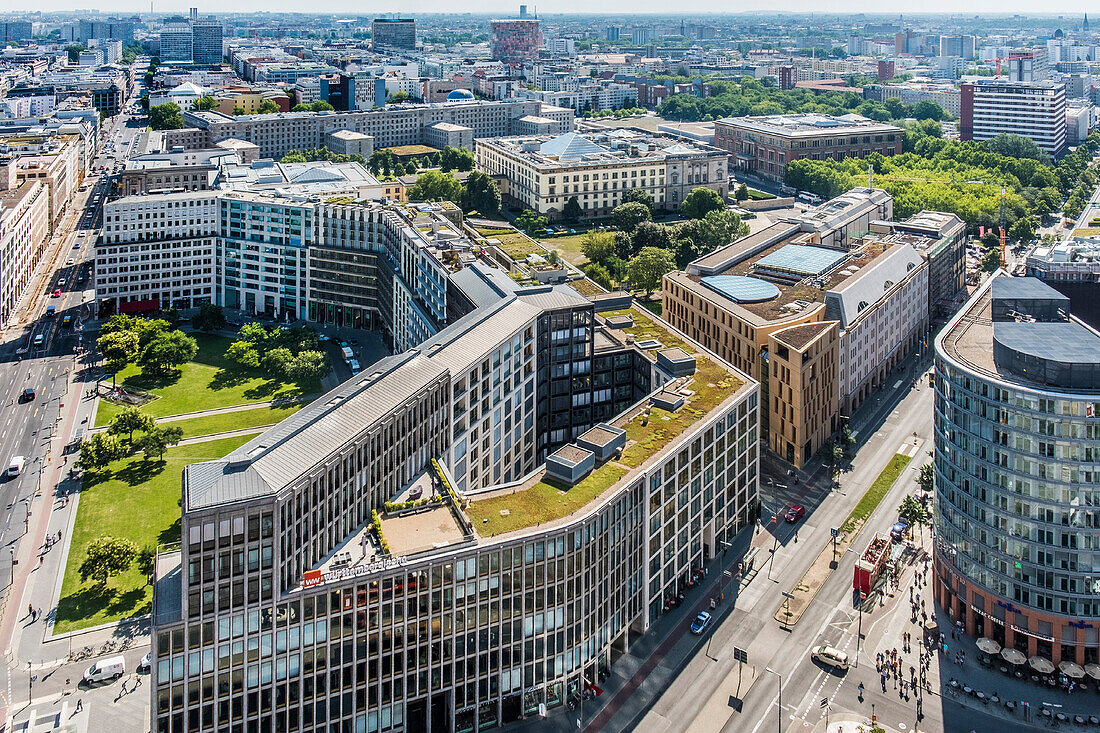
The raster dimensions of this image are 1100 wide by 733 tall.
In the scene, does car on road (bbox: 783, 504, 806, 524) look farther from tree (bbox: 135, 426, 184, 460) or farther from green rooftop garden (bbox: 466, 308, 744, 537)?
tree (bbox: 135, 426, 184, 460)

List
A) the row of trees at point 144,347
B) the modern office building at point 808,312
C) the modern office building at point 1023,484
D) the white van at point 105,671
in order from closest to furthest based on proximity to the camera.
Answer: the modern office building at point 1023,484 < the white van at point 105,671 < the modern office building at point 808,312 < the row of trees at point 144,347

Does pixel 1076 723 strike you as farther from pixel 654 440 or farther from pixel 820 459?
pixel 820 459

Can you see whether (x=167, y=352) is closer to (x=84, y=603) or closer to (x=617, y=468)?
(x=84, y=603)

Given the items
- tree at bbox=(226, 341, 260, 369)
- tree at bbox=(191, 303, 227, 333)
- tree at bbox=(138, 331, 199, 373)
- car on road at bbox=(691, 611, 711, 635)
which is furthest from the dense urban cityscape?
tree at bbox=(191, 303, 227, 333)

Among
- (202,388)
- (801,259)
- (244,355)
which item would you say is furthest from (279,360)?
(801,259)

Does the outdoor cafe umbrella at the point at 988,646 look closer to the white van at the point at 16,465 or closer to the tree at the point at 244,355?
the white van at the point at 16,465

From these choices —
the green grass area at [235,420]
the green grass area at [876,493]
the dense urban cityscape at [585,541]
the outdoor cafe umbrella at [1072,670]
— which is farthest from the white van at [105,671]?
the outdoor cafe umbrella at [1072,670]

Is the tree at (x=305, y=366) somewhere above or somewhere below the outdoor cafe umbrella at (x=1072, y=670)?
above
